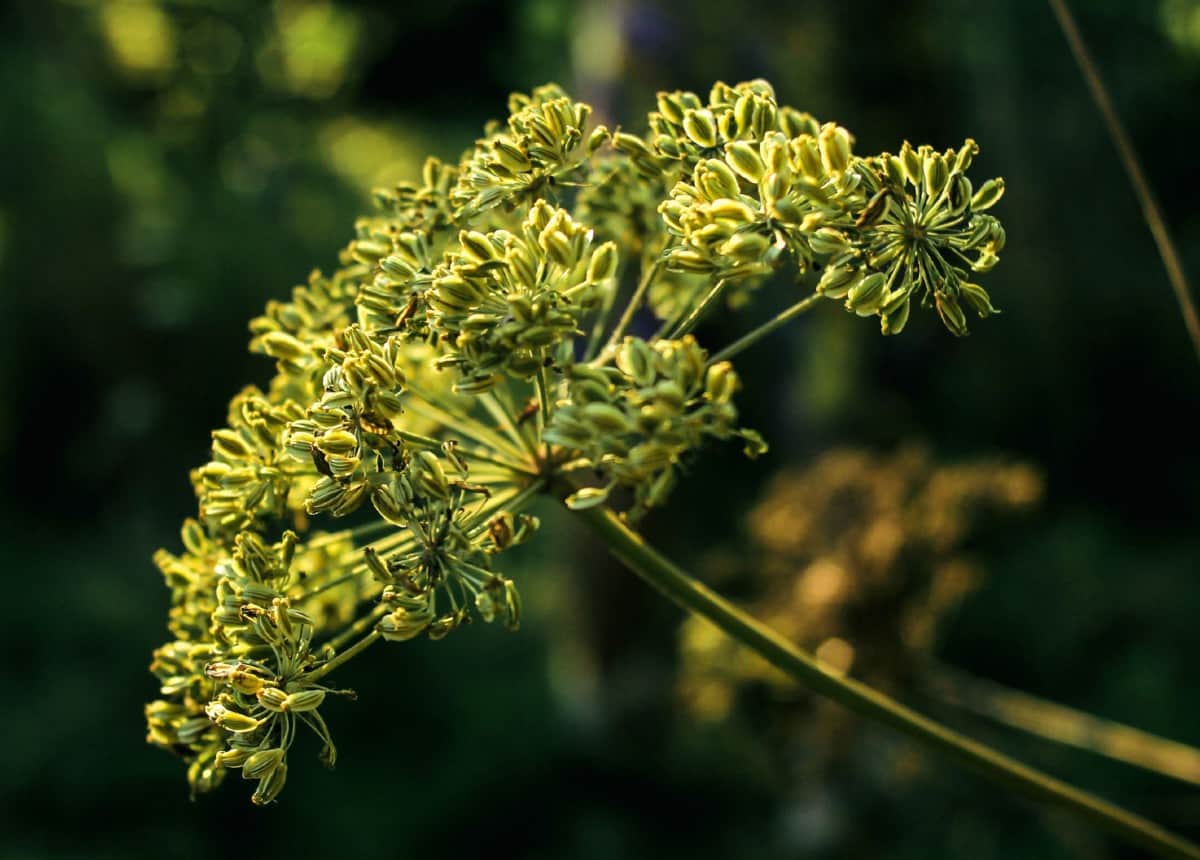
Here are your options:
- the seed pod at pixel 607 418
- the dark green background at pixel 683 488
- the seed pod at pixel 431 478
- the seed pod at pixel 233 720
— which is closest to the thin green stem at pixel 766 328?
the seed pod at pixel 607 418

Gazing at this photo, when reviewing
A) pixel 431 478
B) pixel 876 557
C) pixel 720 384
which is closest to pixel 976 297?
pixel 720 384

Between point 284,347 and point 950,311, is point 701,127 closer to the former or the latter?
point 950,311

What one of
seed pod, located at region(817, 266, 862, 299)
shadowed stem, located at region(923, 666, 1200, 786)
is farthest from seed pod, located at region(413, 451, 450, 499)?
shadowed stem, located at region(923, 666, 1200, 786)

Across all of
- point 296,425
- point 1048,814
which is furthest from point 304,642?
point 1048,814

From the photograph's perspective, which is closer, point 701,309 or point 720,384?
point 720,384

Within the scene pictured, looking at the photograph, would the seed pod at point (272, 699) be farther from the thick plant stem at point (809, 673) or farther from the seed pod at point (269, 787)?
the thick plant stem at point (809, 673)

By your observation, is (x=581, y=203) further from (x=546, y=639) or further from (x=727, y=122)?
(x=546, y=639)
